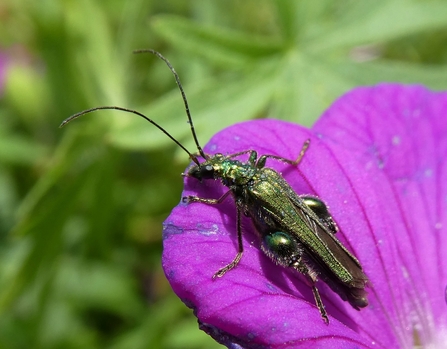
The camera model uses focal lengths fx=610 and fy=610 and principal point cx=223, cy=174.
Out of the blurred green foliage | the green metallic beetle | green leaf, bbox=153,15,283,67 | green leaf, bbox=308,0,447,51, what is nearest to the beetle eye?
the green metallic beetle

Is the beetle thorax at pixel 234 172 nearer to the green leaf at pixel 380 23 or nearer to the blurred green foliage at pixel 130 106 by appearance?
the blurred green foliage at pixel 130 106

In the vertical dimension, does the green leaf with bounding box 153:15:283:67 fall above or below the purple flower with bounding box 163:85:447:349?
above

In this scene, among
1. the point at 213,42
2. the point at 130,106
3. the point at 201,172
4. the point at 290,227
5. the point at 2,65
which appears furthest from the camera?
the point at 2,65

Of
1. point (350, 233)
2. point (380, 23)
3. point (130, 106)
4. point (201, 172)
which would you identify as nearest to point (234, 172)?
point (201, 172)

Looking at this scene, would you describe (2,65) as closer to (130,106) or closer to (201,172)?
(130,106)

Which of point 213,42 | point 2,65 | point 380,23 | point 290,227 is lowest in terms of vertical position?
point 290,227

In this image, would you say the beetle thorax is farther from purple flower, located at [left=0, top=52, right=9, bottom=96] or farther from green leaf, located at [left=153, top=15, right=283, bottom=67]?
purple flower, located at [left=0, top=52, right=9, bottom=96]
